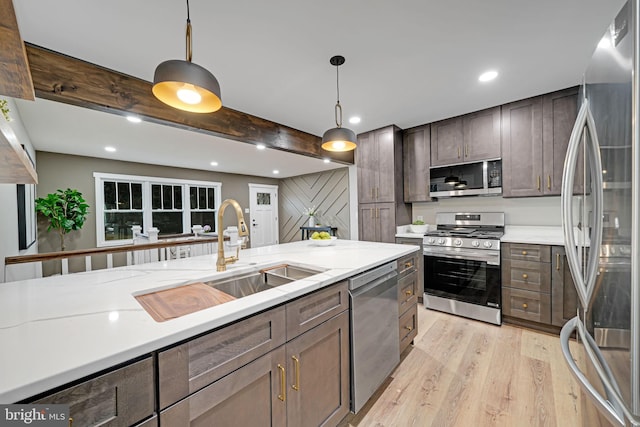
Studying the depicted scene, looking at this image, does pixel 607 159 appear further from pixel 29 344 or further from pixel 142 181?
pixel 142 181

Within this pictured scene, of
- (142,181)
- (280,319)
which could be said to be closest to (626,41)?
(280,319)

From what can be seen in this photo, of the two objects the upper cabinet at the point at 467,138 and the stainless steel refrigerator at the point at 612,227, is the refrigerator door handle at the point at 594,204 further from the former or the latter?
the upper cabinet at the point at 467,138

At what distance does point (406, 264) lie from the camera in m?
2.13

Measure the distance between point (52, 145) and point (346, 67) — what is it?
4.86m

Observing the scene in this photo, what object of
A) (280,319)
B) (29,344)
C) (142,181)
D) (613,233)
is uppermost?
(142,181)

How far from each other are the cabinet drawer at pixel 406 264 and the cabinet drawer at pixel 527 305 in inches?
51.9

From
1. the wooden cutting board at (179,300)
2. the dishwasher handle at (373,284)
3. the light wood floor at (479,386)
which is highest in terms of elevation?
the wooden cutting board at (179,300)

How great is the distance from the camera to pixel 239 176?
23.0 ft

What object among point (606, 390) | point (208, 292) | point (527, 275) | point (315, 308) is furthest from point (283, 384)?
point (527, 275)

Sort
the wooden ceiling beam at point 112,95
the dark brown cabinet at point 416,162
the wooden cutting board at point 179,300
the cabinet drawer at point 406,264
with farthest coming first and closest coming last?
the dark brown cabinet at point 416,162
the cabinet drawer at point 406,264
the wooden ceiling beam at point 112,95
the wooden cutting board at point 179,300

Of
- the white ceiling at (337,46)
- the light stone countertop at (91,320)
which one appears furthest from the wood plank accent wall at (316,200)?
the light stone countertop at (91,320)

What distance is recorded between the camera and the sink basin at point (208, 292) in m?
1.03

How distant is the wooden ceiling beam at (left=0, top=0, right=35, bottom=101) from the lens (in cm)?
58

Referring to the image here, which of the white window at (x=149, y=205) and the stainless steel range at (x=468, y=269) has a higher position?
the white window at (x=149, y=205)
